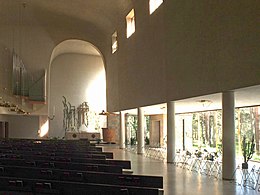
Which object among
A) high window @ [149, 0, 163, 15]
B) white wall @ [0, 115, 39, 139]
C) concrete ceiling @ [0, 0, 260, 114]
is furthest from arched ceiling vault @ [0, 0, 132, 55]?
white wall @ [0, 115, 39, 139]

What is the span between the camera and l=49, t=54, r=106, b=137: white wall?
3362cm

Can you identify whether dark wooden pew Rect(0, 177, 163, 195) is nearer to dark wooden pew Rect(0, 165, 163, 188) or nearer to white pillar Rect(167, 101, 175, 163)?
dark wooden pew Rect(0, 165, 163, 188)

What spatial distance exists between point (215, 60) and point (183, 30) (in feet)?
9.85

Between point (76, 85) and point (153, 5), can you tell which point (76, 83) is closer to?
point (76, 85)

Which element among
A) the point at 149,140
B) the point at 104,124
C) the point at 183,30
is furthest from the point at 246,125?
the point at 104,124

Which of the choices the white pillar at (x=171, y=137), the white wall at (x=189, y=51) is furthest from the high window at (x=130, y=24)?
the white pillar at (x=171, y=137)

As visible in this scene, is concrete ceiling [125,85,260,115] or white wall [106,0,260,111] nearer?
white wall [106,0,260,111]

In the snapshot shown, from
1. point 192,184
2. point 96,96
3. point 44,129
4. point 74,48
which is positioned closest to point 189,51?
point 192,184

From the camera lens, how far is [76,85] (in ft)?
112

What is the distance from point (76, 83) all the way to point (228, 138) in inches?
967

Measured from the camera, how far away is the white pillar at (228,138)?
11.0m

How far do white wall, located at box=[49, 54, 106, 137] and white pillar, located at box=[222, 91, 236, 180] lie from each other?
23.4m

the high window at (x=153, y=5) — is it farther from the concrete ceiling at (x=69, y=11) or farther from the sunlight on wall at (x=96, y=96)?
the sunlight on wall at (x=96, y=96)

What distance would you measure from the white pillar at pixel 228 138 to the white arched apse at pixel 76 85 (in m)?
23.2
